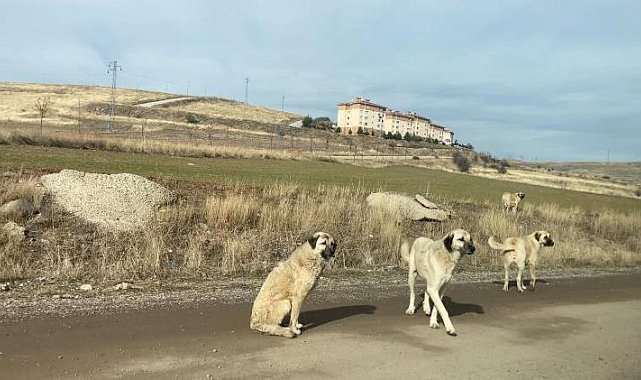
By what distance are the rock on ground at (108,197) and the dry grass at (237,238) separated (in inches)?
16.9

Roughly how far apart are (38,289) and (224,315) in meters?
3.83

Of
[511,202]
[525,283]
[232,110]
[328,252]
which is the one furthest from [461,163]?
[232,110]

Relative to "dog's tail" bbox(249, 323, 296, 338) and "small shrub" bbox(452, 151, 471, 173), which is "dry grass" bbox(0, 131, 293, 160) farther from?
"small shrub" bbox(452, 151, 471, 173)

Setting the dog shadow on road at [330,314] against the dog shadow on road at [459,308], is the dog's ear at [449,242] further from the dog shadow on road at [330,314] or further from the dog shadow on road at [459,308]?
the dog shadow on road at [330,314]

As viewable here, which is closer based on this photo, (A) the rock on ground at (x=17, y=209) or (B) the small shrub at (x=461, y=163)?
(A) the rock on ground at (x=17, y=209)

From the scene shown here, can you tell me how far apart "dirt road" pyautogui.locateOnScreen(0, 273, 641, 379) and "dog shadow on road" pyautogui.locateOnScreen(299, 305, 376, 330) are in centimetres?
2

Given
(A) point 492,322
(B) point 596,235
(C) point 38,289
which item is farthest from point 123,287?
(B) point 596,235

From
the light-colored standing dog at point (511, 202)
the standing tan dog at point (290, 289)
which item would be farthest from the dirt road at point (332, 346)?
the light-colored standing dog at point (511, 202)

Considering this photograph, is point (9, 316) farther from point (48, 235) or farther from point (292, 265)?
point (48, 235)

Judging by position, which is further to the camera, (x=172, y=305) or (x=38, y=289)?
(x=38, y=289)

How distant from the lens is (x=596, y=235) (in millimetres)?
26859

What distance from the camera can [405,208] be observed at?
21.5m

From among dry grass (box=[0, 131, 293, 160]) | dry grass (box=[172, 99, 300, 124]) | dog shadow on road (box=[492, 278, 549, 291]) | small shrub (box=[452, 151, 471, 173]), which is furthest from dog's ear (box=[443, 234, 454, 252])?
dry grass (box=[172, 99, 300, 124])

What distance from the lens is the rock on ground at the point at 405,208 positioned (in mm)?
20844
